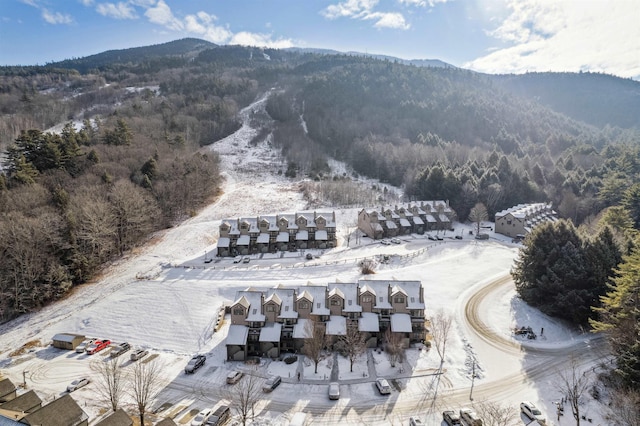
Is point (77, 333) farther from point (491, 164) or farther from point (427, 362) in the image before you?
point (491, 164)

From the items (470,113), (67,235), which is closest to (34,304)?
(67,235)

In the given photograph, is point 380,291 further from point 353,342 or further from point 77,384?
point 77,384

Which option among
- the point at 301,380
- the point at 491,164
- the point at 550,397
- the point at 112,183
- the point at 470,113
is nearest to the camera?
the point at 550,397

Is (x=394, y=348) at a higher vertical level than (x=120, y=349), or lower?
higher

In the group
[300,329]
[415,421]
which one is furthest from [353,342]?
[415,421]

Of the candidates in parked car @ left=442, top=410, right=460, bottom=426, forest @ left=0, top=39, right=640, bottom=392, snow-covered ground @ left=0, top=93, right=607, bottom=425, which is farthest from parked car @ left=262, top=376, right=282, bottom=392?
forest @ left=0, top=39, right=640, bottom=392

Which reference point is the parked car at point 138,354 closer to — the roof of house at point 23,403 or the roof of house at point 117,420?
the roof of house at point 23,403

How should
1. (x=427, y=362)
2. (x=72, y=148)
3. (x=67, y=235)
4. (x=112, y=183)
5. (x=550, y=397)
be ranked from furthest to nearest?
(x=72, y=148) < (x=112, y=183) < (x=67, y=235) < (x=427, y=362) < (x=550, y=397)
